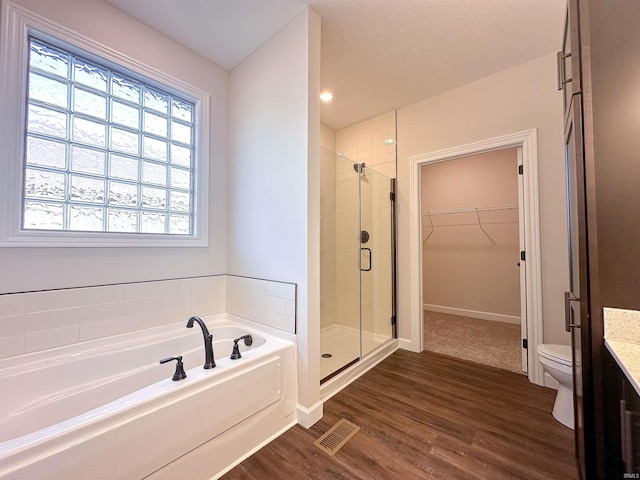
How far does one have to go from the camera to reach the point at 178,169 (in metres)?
2.24

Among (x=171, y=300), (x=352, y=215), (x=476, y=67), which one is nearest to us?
(x=171, y=300)

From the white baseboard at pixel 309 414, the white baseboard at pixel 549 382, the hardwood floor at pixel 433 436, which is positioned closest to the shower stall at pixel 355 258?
the hardwood floor at pixel 433 436

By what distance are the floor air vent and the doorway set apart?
1.91 metres

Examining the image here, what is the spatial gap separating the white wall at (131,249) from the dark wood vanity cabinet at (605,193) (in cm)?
239

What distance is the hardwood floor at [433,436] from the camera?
4.51 ft

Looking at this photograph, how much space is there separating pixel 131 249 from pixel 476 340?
3.74 m

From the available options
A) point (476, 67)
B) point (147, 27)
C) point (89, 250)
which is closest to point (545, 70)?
point (476, 67)

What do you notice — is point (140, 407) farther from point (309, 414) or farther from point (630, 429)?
point (630, 429)

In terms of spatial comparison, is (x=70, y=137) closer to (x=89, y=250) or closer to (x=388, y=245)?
(x=89, y=250)

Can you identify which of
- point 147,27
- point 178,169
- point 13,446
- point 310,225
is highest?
point 147,27

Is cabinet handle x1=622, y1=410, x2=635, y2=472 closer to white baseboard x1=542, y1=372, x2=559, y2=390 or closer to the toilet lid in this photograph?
the toilet lid

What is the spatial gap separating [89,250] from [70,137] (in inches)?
29.0

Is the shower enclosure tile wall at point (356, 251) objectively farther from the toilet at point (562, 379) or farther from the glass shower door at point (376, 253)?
the toilet at point (562, 379)

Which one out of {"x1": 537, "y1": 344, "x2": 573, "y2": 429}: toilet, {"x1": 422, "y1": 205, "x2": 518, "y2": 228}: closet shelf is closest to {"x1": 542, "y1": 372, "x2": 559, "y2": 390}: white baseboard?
{"x1": 537, "y1": 344, "x2": 573, "y2": 429}: toilet
